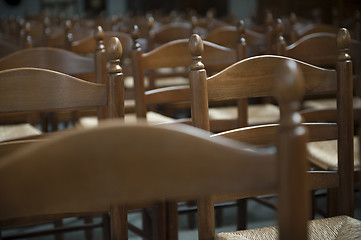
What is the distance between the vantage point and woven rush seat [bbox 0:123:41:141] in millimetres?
1971

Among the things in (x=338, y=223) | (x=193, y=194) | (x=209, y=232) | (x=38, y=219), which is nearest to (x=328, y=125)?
(x=338, y=223)

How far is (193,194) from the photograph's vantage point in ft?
1.91

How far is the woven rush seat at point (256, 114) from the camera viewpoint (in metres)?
2.18

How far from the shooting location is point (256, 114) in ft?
7.51

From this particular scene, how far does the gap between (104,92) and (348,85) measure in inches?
21.8

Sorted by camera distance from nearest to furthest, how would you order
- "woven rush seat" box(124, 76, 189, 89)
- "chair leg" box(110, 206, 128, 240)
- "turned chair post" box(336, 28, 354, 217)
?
"chair leg" box(110, 206, 128, 240), "turned chair post" box(336, 28, 354, 217), "woven rush seat" box(124, 76, 189, 89)

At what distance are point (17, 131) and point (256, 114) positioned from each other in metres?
1.05

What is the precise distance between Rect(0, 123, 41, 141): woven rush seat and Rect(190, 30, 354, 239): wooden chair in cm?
108

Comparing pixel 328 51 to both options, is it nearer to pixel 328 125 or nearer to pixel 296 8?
pixel 328 125

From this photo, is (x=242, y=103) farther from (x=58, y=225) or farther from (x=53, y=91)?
(x=53, y=91)

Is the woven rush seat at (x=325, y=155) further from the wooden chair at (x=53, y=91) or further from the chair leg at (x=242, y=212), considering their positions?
the wooden chair at (x=53, y=91)

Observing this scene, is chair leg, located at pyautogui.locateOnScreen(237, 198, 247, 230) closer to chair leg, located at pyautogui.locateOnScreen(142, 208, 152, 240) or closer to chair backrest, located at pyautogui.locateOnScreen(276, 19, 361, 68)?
chair leg, located at pyautogui.locateOnScreen(142, 208, 152, 240)

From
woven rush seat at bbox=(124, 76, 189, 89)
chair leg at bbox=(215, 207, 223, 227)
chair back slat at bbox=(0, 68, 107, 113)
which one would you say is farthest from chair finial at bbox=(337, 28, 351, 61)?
woven rush seat at bbox=(124, 76, 189, 89)

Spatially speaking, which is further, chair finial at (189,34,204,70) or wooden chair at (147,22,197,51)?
wooden chair at (147,22,197,51)
